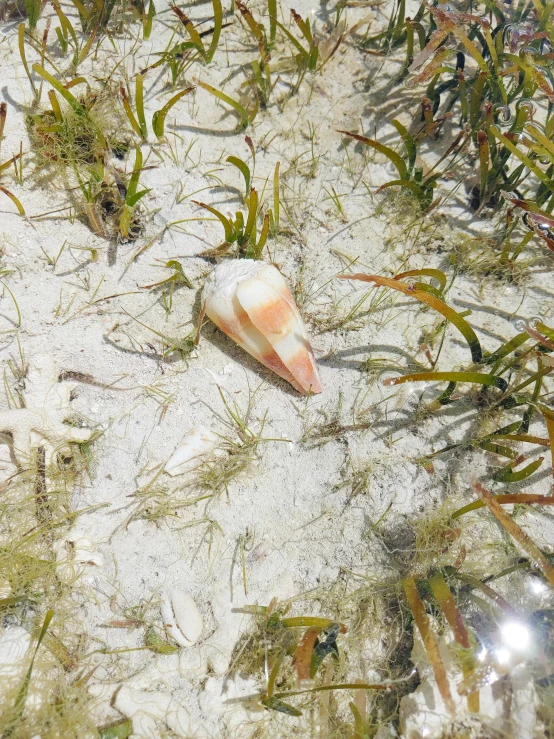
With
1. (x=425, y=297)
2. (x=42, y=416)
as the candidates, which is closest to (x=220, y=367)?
(x=42, y=416)

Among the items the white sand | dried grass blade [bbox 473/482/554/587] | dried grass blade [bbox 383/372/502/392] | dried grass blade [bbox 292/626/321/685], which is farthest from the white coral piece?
dried grass blade [bbox 473/482/554/587]

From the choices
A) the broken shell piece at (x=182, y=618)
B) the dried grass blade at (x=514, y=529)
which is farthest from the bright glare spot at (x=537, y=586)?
the broken shell piece at (x=182, y=618)

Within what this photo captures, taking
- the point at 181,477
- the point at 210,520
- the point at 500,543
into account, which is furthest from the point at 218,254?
the point at 500,543

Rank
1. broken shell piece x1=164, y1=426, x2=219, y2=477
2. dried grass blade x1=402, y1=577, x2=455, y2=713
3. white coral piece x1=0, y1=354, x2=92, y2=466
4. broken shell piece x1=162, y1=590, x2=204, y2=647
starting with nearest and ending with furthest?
1. dried grass blade x1=402, y1=577, x2=455, y2=713
2. broken shell piece x1=162, y1=590, x2=204, y2=647
3. white coral piece x1=0, y1=354, x2=92, y2=466
4. broken shell piece x1=164, y1=426, x2=219, y2=477

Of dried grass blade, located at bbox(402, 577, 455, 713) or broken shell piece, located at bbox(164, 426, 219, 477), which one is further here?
broken shell piece, located at bbox(164, 426, 219, 477)

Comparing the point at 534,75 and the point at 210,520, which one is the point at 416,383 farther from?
the point at 534,75

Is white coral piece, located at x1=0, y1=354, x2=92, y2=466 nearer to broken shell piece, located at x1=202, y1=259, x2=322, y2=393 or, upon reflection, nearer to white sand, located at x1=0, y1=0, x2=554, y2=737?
white sand, located at x1=0, y1=0, x2=554, y2=737
